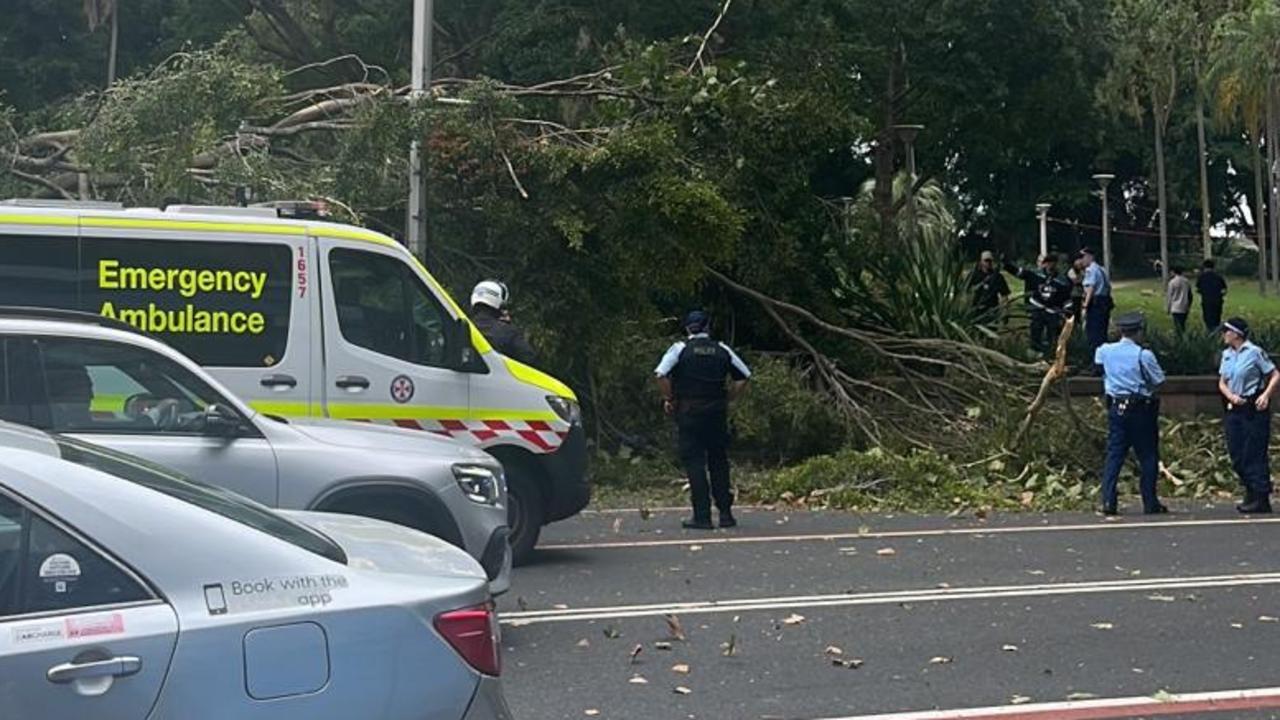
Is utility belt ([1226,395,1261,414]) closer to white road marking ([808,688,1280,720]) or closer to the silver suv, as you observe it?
white road marking ([808,688,1280,720])

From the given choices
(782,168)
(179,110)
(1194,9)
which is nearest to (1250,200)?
(1194,9)

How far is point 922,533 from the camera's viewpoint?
1209 cm

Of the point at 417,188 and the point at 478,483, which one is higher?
the point at 417,188

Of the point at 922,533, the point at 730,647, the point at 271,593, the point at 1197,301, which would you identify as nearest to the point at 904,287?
the point at 922,533

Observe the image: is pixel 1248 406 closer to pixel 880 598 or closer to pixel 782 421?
pixel 782 421

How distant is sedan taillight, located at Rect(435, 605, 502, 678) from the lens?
3.96m

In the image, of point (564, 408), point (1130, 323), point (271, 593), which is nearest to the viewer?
point (271, 593)

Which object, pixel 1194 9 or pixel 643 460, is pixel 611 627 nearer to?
pixel 643 460

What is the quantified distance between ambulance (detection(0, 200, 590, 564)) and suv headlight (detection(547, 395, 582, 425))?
1cm

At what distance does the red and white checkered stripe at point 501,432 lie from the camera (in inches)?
401

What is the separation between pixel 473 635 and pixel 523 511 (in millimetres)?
6195

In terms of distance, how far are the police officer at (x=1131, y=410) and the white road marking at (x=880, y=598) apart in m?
3.31

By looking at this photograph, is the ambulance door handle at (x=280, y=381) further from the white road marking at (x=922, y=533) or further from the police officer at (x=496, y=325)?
the white road marking at (x=922, y=533)

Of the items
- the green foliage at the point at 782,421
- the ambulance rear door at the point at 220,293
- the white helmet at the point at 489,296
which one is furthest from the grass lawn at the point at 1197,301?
the ambulance rear door at the point at 220,293
